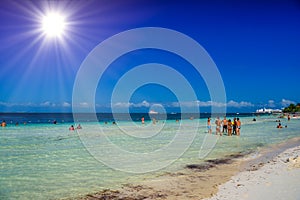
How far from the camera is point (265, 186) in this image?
24.8 feet

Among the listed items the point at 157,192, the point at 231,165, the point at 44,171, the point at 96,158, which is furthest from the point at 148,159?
the point at 157,192

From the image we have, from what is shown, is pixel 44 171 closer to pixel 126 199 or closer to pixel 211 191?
pixel 126 199

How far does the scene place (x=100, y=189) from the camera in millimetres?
8750

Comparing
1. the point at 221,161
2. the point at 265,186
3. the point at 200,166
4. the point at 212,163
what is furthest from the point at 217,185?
the point at 221,161

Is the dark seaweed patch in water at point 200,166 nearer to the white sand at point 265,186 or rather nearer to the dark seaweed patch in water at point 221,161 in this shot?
the dark seaweed patch in water at point 221,161

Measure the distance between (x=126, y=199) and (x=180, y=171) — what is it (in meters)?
3.80

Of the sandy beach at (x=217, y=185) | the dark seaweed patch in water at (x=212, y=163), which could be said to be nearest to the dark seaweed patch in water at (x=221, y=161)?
the dark seaweed patch in water at (x=212, y=163)

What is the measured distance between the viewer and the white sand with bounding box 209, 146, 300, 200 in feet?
21.9

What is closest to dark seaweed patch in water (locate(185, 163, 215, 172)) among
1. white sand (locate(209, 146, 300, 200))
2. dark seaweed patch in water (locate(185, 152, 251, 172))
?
dark seaweed patch in water (locate(185, 152, 251, 172))

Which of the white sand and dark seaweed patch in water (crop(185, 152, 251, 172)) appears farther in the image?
dark seaweed patch in water (crop(185, 152, 251, 172))

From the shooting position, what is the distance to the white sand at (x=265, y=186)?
666 cm

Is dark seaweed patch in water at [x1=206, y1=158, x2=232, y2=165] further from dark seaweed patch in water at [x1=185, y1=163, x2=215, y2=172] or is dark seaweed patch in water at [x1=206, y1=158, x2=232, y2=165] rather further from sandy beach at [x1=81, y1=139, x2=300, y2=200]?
sandy beach at [x1=81, y1=139, x2=300, y2=200]

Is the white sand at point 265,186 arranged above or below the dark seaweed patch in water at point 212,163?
above

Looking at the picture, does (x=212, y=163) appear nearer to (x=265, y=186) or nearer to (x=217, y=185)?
(x=217, y=185)
